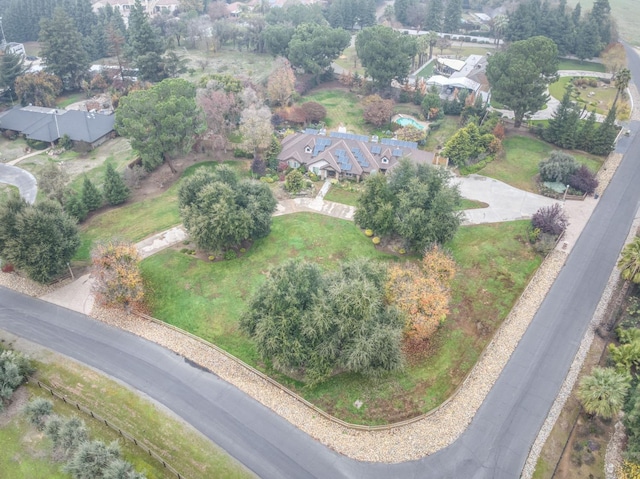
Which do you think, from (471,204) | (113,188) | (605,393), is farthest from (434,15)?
(605,393)

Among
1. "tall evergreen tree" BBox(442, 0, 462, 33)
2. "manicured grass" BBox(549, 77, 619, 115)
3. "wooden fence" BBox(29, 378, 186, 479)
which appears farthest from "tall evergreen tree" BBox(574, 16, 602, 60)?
"wooden fence" BBox(29, 378, 186, 479)

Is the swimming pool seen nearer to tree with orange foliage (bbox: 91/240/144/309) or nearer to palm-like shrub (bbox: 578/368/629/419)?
tree with orange foliage (bbox: 91/240/144/309)

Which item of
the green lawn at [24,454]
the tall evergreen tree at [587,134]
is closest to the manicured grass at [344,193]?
the tall evergreen tree at [587,134]

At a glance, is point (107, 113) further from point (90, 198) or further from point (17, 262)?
point (17, 262)

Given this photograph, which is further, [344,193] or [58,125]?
[58,125]

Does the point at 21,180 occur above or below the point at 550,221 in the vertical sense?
below

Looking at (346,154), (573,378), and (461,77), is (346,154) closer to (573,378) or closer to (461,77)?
(573,378)
